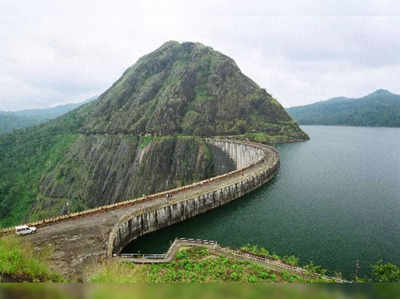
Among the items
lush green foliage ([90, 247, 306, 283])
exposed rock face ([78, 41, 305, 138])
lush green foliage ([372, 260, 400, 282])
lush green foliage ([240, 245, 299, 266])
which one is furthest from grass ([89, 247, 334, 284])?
exposed rock face ([78, 41, 305, 138])

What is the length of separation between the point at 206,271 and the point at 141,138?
117316 mm

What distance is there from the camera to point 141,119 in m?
154

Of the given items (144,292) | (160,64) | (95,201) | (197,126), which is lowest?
(95,201)

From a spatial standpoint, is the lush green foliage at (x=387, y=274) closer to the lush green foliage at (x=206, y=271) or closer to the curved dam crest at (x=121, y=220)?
the lush green foliage at (x=206, y=271)

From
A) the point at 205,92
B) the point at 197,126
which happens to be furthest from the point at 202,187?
the point at 205,92

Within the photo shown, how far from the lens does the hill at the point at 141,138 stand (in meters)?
117

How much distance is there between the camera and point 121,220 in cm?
3806

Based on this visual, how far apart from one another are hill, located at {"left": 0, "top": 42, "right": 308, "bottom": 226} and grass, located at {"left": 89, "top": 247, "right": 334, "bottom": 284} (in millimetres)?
83002

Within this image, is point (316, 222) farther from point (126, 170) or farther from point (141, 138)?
point (141, 138)

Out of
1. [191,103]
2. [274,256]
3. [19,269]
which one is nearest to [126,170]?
[191,103]

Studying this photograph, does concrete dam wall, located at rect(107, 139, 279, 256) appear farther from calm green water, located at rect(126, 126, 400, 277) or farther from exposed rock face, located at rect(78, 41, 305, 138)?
exposed rock face, located at rect(78, 41, 305, 138)

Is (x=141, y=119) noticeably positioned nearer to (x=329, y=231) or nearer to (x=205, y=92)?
(x=205, y=92)

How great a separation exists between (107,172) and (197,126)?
181 feet

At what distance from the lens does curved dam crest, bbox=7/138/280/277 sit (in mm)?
29531
